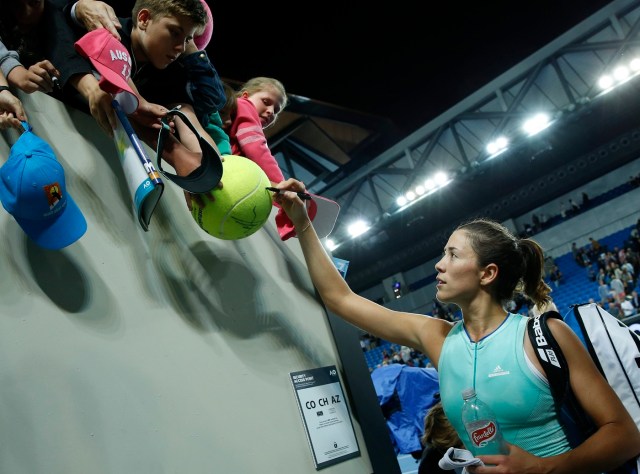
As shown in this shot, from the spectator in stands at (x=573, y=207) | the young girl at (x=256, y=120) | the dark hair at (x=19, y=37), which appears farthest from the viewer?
the spectator in stands at (x=573, y=207)

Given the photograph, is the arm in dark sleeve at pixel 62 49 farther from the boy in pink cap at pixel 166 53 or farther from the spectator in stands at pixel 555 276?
the spectator in stands at pixel 555 276

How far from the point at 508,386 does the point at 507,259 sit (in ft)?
1.54

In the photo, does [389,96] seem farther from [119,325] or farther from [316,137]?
[119,325]

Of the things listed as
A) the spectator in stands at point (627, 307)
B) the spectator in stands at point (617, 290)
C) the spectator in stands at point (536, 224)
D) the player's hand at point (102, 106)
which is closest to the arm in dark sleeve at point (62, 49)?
the player's hand at point (102, 106)

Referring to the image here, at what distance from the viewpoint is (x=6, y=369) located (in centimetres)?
117

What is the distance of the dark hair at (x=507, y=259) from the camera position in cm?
178

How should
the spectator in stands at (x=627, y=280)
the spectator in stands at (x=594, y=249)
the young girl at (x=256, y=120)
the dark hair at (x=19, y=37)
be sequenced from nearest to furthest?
the dark hair at (x=19, y=37) < the young girl at (x=256, y=120) < the spectator in stands at (x=627, y=280) < the spectator in stands at (x=594, y=249)

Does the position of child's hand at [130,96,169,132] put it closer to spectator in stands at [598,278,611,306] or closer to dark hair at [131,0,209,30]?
dark hair at [131,0,209,30]

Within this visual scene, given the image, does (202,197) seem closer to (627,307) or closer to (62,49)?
(62,49)

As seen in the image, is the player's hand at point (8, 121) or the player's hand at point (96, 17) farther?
the player's hand at point (96, 17)

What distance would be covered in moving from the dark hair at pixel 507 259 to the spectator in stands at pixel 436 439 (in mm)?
1055

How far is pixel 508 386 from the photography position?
151 cm

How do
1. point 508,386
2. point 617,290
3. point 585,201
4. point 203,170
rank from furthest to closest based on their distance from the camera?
point 585,201, point 617,290, point 508,386, point 203,170

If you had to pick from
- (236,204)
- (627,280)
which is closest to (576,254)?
(627,280)
